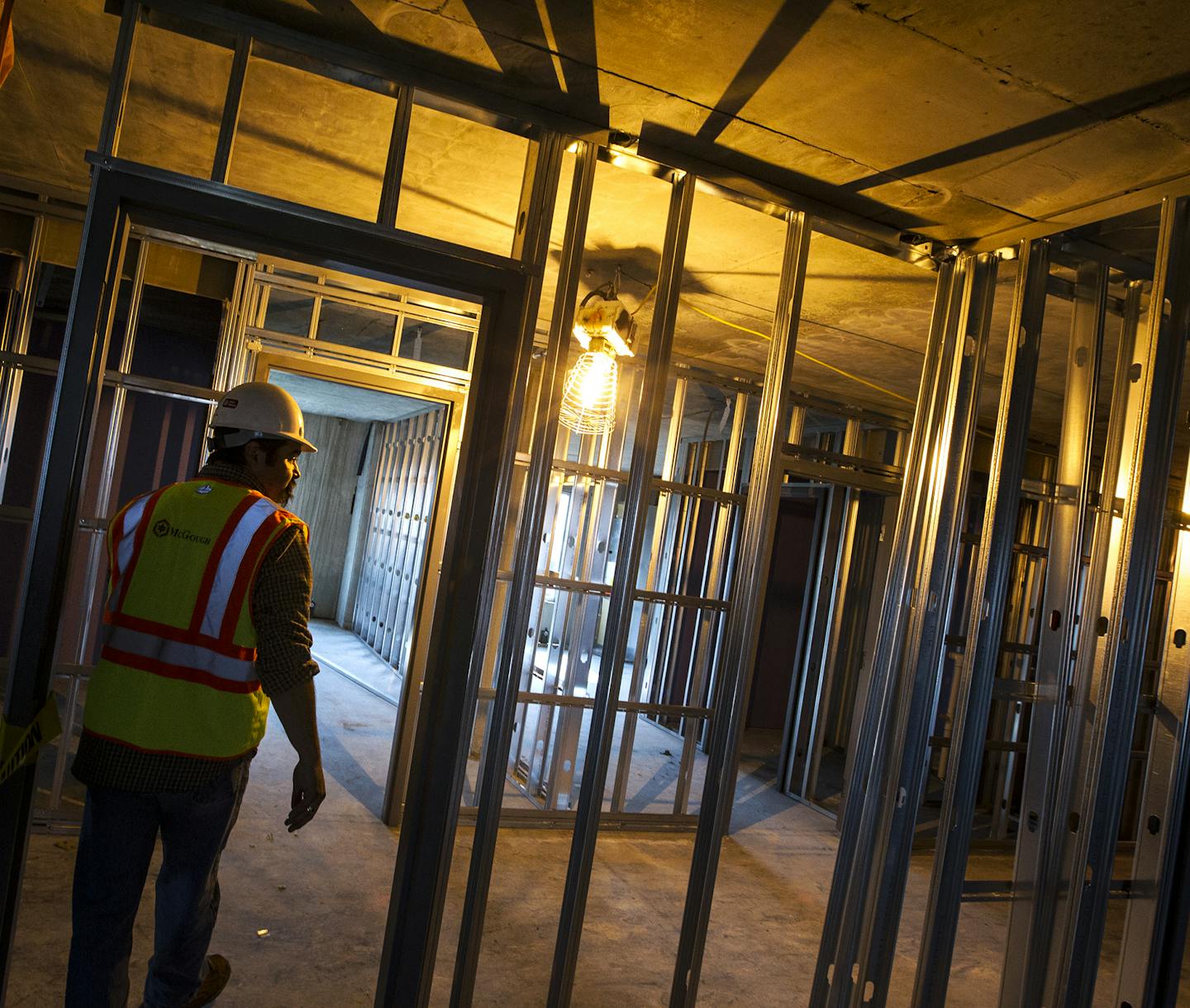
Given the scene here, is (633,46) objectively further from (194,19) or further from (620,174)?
(194,19)

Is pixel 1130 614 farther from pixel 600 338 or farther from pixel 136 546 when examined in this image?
pixel 136 546

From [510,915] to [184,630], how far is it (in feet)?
7.19

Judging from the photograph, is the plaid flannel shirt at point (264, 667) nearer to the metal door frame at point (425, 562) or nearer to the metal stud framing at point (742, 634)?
the metal stud framing at point (742, 634)

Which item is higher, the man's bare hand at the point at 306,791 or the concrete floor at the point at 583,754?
the man's bare hand at the point at 306,791

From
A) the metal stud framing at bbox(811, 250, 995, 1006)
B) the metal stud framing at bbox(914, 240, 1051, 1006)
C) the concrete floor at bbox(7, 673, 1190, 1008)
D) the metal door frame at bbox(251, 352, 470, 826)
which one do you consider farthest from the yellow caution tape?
the metal stud framing at bbox(914, 240, 1051, 1006)

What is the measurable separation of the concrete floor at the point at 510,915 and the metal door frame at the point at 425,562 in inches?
9.9

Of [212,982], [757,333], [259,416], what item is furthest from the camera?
[757,333]

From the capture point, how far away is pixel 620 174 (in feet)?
9.72

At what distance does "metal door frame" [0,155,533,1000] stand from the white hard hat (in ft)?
1.05

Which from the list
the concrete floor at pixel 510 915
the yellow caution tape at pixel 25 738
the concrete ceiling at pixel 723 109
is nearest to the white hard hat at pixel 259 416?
the yellow caution tape at pixel 25 738

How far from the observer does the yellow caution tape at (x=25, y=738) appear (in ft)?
6.49

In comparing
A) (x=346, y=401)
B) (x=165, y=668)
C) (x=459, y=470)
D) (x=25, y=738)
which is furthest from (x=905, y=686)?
(x=346, y=401)

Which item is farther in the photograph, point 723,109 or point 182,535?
point 723,109

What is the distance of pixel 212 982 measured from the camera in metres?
2.51
